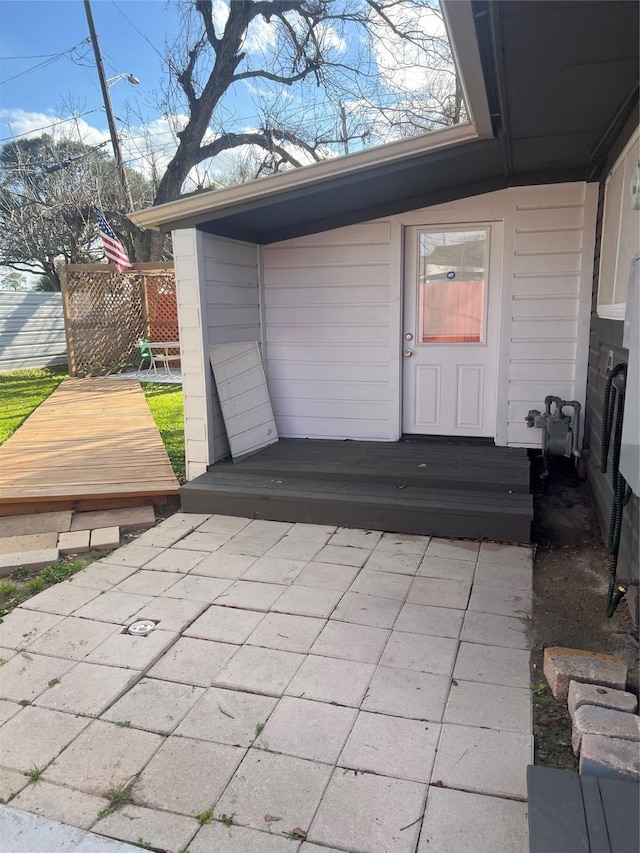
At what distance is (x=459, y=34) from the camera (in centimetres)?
204

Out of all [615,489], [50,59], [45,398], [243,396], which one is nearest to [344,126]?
[50,59]

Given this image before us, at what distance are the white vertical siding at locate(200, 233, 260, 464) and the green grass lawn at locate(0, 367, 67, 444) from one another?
286 cm

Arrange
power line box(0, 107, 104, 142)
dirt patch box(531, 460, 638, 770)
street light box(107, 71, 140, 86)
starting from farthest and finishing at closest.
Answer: power line box(0, 107, 104, 142) → street light box(107, 71, 140, 86) → dirt patch box(531, 460, 638, 770)

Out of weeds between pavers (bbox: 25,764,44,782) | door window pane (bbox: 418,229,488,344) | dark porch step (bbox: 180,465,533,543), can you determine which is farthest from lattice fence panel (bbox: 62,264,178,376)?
weeds between pavers (bbox: 25,764,44,782)

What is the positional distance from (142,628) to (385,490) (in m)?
1.90

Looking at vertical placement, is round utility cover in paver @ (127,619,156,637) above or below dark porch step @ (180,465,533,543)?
below

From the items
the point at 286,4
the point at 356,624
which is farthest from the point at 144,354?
the point at 356,624

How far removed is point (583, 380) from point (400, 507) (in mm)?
2078

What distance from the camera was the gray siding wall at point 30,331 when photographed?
12.1m

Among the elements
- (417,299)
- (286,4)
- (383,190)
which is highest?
(286,4)

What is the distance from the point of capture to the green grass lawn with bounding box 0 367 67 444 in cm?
700

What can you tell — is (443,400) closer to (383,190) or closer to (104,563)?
(383,190)

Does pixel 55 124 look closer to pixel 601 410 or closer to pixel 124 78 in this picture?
pixel 124 78

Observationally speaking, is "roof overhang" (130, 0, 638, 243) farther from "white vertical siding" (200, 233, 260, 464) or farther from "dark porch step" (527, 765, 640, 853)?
"dark porch step" (527, 765, 640, 853)
